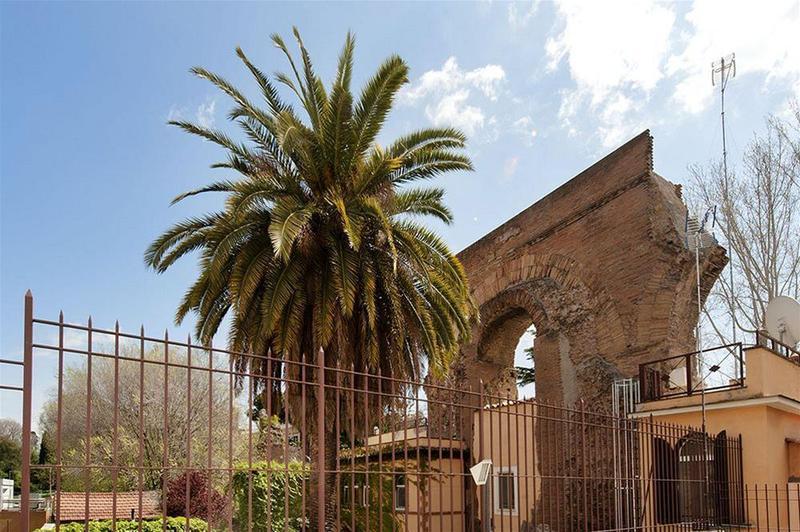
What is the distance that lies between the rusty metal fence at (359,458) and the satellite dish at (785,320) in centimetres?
353

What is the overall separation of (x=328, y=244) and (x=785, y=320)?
9610mm

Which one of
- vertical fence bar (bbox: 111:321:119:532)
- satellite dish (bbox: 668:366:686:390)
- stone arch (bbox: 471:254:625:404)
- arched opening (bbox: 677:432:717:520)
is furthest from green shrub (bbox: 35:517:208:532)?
vertical fence bar (bbox: 111:321:119:532)

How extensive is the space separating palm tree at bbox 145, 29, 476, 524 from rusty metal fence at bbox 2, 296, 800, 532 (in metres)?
0.85

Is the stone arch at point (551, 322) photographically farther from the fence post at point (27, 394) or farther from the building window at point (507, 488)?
the fence post at point (27, 394)

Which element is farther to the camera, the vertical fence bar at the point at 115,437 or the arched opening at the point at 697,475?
the arched opening at the point at 697,475

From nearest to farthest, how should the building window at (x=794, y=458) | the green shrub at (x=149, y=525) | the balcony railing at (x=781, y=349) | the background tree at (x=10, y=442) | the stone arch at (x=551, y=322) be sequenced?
1. the background tree at (x=10, y=442)
2. the building window at (x=794, y=458)
3. the balcony railing at (x=781, y=349)
4. the green shrub at (x=149, y=525)
5. the stone arch at (x=551, y=322)

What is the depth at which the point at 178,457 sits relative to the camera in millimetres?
25891

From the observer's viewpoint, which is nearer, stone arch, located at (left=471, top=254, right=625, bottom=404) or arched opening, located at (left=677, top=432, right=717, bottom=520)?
arched opening, located at (left=677, top=432, right=717, bottom=520)

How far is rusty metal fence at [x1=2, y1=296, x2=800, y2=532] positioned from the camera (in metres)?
5.96

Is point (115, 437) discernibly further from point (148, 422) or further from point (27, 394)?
point (148, 422)

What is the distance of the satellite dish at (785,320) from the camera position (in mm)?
15153

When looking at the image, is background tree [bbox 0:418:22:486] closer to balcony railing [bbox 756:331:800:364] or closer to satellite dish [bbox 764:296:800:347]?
balcony railing [bbox 756:331:800:364]

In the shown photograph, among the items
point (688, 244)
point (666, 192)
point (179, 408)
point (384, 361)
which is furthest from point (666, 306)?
point (179, 408)

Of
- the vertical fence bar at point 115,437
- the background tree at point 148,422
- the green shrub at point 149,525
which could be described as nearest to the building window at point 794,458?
the vertical fence bar at point 115,437
